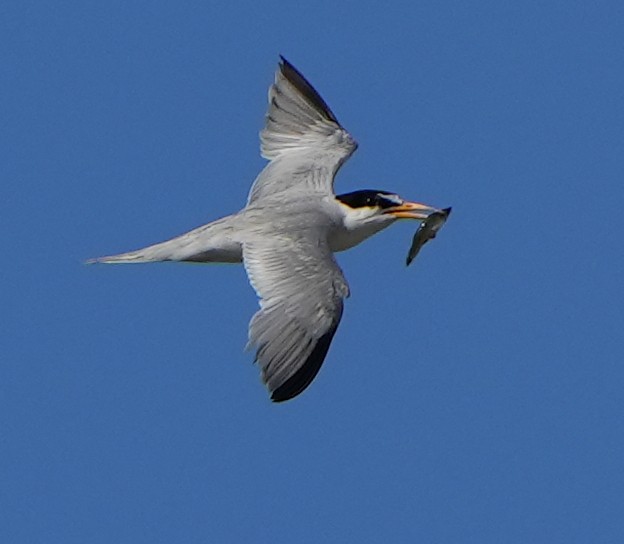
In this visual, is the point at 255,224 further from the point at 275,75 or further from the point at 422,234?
the point at 275,75

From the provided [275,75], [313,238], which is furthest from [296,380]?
[275,75]

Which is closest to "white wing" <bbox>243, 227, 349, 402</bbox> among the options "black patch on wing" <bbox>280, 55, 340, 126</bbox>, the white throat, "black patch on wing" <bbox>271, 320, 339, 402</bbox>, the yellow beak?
"black patch on wing" <bbox>271, 320, 339, 402</bbox>

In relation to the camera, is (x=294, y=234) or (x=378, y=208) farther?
(x=378, y=208)

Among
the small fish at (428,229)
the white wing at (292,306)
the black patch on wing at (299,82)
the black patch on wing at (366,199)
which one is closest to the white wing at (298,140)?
the black patch on wing at (299,82)

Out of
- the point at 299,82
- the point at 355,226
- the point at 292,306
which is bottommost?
the point at 292,306

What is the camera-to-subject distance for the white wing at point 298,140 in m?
15.0

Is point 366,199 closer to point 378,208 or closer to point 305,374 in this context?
point 378,208

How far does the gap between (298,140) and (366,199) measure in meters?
1.61

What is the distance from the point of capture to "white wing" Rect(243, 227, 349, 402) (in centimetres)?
1211

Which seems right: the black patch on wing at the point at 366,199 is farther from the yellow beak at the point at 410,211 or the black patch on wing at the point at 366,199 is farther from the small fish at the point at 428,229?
the small fish at the point at 428,229

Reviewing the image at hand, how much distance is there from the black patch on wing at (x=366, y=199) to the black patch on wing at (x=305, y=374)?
209 cm

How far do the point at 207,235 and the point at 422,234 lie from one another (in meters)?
1.70

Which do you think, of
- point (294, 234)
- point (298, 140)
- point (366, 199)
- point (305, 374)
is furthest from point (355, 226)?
point (305, 374)

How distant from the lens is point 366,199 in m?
14.4
